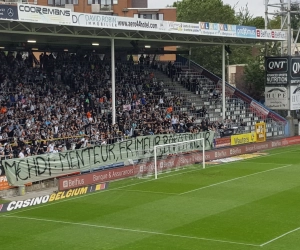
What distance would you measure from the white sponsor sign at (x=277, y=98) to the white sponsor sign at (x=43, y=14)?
904 inches

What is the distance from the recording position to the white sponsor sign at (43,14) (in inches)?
1222

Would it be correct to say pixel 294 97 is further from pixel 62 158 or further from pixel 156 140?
pixel 62 158

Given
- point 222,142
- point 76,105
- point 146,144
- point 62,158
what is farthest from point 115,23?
point 222,142

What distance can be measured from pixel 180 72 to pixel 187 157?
1789 centimetres

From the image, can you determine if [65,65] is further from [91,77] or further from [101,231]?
[101,231]

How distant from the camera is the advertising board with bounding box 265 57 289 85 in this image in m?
50.3

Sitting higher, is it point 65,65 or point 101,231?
point 65,65

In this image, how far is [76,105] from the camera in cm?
3972

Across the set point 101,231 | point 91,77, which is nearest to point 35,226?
point 101,231

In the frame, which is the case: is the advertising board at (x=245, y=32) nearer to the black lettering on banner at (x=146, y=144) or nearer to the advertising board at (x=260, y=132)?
the advertising board at (x=260, y=132)

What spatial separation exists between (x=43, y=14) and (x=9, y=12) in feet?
7.12

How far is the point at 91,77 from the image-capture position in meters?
44.8

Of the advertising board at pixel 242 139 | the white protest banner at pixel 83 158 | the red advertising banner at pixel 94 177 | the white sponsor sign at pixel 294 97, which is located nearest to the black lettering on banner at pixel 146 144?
the white protest banner at pixel 83 158

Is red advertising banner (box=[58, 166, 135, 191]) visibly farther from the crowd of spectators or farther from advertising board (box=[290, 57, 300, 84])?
advertising board (box=[290, 57, 300, 84])
